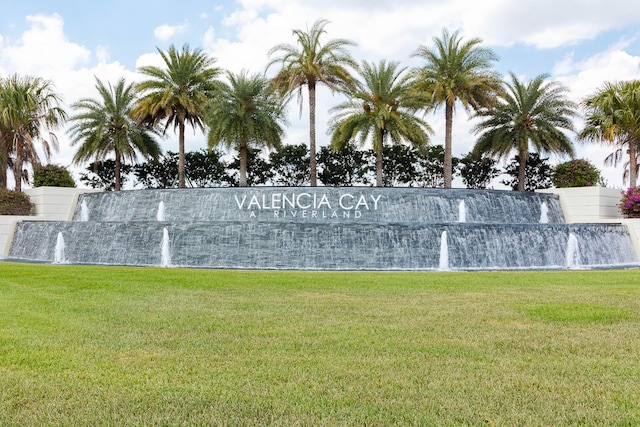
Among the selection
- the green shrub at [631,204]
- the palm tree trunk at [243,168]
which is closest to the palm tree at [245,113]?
the palm tree trunk at [243,168]

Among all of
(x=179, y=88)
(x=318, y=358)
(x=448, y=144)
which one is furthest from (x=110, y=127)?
(x=318, y=358)

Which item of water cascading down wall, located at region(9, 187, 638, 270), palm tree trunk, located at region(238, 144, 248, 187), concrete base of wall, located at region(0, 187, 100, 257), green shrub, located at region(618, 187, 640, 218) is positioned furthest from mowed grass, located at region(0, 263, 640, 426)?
palm tree trunk, located at region(238, 144, 248, 187)

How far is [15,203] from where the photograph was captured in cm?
2339

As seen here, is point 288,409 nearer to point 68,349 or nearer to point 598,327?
point 68,349

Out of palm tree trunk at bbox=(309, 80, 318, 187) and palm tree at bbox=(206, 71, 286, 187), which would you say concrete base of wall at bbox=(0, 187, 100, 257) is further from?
palm tree trunk at bbox=(309, 80, 318, 187)

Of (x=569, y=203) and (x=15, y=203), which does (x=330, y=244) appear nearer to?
(x=569, y=203)

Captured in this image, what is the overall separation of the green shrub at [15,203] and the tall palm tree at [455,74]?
1780 centimetres

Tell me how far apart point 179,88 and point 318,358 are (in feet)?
90.8

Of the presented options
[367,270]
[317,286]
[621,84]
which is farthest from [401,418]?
[621,84]

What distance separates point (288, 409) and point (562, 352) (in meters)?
2.70

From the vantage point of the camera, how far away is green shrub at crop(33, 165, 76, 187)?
26.4m

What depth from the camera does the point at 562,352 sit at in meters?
5.15

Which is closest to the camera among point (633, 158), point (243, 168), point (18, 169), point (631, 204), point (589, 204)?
point (631, 204)

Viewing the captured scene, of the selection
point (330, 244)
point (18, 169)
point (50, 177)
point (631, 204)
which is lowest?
point (330, 244)
